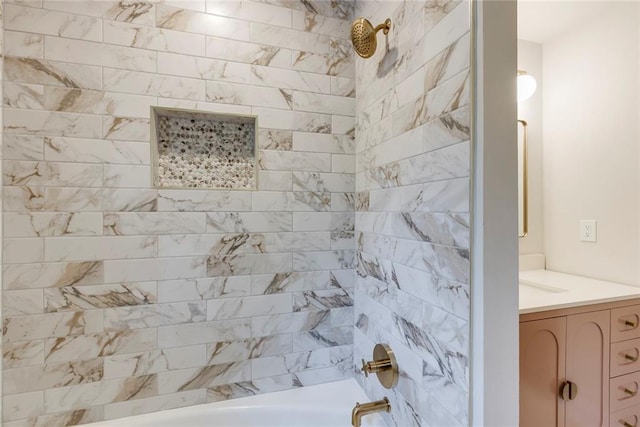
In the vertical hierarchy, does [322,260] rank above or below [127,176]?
below

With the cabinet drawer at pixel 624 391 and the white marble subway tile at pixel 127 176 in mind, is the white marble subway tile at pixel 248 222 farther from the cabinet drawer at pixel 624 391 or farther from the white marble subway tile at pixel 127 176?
the cabinet drawer at pixel 624 391

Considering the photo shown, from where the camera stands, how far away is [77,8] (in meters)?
1.25

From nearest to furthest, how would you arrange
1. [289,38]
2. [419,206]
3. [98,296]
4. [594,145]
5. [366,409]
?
[419,206] → [366,409] → [98,296] → [289,38] → [594,145]

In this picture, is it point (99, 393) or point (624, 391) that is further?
point (624, 391)

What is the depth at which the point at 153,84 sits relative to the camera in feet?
4.37

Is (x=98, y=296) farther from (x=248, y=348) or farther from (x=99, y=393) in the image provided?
(x=248, y=348)

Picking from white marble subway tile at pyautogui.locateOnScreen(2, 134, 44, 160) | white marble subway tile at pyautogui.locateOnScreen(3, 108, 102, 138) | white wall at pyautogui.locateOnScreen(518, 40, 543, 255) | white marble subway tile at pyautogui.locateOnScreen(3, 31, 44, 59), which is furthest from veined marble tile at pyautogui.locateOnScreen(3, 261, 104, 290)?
white wall at pyautogui.locateOnScreen(518, 40, 543, 255)

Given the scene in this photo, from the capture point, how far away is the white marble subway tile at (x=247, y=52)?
1396 millimetres

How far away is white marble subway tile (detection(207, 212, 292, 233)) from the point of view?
1.41 m

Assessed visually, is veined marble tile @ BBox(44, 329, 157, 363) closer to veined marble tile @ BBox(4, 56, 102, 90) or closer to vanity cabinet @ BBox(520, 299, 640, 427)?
veined marble tile @ BBox(4, 56, 102, 90)

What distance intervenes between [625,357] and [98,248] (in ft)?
7.86

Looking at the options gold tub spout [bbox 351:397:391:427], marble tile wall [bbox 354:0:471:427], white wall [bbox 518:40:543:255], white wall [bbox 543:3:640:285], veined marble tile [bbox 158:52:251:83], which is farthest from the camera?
white wall [bbox 518:40:543:255]

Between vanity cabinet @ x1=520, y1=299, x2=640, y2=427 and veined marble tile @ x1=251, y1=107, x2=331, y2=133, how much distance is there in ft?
4.02

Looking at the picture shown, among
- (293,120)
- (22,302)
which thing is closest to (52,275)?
(22,302)
